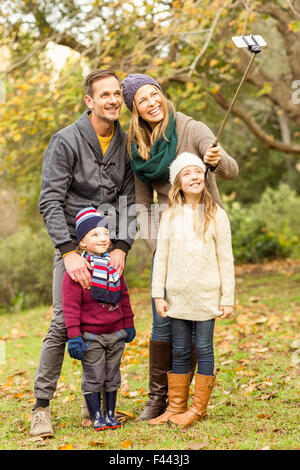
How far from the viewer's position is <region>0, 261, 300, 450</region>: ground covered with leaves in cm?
313

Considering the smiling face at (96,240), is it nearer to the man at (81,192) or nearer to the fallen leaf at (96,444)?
the man at (81,192)

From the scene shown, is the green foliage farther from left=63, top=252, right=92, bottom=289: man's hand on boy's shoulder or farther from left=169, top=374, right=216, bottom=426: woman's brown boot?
left=63, top=252, right=92, bottom=289: man's hand on boy's shoulder

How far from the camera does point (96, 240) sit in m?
3.49

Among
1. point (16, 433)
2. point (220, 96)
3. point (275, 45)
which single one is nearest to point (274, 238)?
point (275, 45)

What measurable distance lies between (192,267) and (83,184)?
2.82ft

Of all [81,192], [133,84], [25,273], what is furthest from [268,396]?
[25,273]

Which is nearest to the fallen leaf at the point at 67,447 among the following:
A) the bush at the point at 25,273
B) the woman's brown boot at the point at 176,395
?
the woman's brown boot at the point at 176,395

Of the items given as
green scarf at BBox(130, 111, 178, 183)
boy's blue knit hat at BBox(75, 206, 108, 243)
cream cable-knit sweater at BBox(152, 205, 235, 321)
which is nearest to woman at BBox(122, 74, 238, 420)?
green scarf at BBox(130, 111, 178, 183)

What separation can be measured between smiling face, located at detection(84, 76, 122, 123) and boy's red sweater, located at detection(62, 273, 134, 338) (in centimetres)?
101

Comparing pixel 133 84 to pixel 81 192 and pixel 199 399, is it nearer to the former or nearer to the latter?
pixel 81 192

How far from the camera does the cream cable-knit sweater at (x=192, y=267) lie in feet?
11.0

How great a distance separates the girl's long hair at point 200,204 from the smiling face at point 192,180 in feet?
0.13

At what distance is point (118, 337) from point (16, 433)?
0.87 meters

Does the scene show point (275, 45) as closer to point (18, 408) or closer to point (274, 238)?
point (274, 238)
